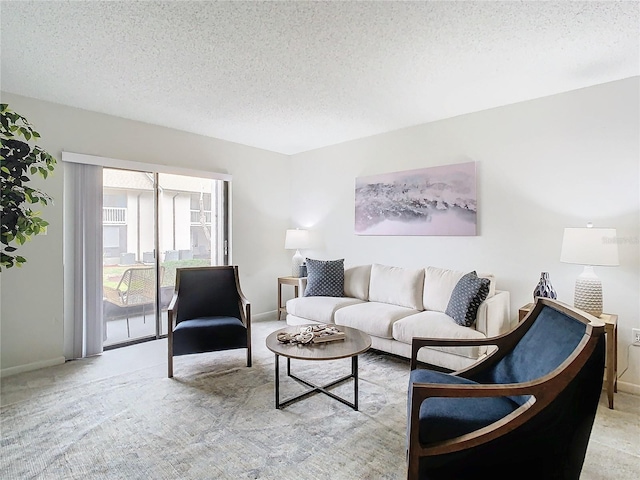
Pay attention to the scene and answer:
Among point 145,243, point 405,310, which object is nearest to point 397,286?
point 405,310

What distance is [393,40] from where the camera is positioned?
2.28 metres

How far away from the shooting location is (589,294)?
8.91ft

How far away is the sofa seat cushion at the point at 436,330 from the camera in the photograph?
9.27ft

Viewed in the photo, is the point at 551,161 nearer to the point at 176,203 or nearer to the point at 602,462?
the point at 602,462

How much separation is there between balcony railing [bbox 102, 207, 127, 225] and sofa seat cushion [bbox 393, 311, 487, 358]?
10.3ft

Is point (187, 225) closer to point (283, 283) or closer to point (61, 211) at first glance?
point (61, 211)

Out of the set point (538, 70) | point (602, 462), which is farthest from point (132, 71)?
point (602, 462)

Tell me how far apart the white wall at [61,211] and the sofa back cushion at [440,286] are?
251 centimetres

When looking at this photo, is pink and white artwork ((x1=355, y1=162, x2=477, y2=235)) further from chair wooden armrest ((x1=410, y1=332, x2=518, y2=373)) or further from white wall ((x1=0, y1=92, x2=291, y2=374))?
chair wooden armrest ((x1=410, y1=332, x2=518, y2=373))

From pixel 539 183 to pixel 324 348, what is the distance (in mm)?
2485

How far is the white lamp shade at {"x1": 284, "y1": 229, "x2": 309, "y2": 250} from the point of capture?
16.3ft

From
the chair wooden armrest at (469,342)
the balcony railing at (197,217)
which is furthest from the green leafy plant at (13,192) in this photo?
the balcony railing at (197,217)

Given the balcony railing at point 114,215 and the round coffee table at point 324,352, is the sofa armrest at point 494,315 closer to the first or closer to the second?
the round coffee table at point 324,352

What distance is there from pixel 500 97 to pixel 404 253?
188 centimetres
